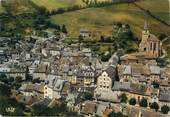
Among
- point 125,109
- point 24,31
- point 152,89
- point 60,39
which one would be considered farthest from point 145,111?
point 24,31

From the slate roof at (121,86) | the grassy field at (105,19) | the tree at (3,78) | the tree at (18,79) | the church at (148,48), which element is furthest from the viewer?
the grassy field at (105,19)

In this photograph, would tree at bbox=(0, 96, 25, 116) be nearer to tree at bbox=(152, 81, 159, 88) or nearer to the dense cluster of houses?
the dense cluster of houses

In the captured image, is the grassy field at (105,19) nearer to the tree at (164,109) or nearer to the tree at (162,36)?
the tree at (162,36)

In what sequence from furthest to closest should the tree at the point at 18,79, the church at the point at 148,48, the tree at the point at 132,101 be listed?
the church at the point at 148,48 < the tree at the point at 18,79 < the tree at the point at 132,101

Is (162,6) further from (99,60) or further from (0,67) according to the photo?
(0,67)

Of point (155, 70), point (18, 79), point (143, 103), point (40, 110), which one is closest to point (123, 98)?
point (143, 103)

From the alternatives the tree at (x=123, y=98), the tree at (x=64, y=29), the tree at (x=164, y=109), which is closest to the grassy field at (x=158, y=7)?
the tree at (x=64, y=29)
